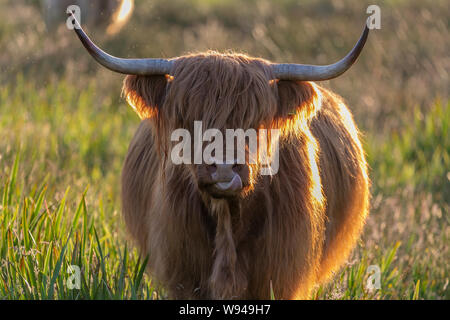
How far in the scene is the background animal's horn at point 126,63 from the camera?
3243 mm

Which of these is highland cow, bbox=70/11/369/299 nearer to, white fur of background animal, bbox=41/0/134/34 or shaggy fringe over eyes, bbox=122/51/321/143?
shaggy fringe over eyes, bbox=122/51/321/143

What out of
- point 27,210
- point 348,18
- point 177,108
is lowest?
point 27,210

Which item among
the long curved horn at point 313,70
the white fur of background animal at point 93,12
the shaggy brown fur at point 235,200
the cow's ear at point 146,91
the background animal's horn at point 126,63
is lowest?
the shaggy brown fur at point 235,200

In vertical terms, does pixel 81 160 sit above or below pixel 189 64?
below

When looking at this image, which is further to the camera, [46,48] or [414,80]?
[414,80]

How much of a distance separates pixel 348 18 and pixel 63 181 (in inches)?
376

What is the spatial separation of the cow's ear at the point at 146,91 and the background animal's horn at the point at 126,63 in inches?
1.7

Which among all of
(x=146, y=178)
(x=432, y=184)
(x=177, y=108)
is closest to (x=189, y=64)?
(x=177, y=108)

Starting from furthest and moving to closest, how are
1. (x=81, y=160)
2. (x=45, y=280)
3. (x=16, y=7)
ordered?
1. (x=16, y=7)
2. (x=81, y=160)
3. (x=45, y=280)

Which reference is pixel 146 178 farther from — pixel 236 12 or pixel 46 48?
pixel 236 12

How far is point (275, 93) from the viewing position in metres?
3.59

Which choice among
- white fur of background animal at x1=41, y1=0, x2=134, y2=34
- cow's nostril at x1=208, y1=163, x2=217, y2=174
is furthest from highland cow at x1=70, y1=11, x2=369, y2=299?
white fur of background animal at x1=41, y1=0, x2=134, y2=34

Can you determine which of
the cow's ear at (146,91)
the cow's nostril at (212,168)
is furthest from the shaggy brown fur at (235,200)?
the cow's nostril at (212,168)

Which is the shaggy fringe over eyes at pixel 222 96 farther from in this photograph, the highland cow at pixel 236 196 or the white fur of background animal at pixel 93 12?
the white fur of background animal at pixel 93 12
